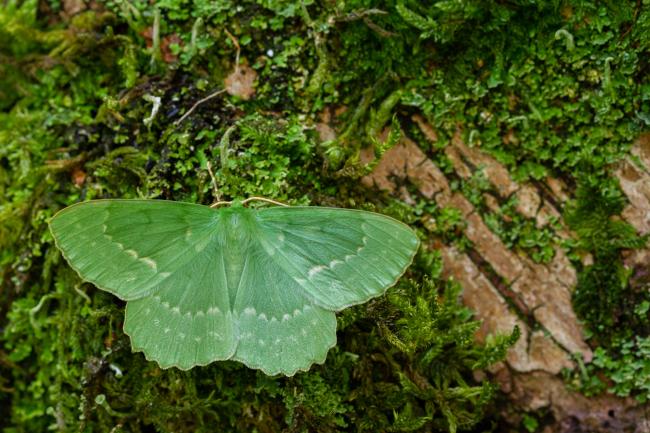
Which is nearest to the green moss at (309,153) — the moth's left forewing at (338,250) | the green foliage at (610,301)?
the green foliage at (610,301)

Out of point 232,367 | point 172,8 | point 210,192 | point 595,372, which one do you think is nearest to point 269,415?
point 232,367

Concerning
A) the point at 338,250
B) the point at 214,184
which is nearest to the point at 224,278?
the point at 338,250

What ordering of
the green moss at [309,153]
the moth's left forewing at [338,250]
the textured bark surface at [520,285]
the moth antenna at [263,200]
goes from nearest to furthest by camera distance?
the moth's left forewing at [338,250] → the moth antenna at [263,200] → the green moss at [309,153] → the textured bark surface at [520,285]

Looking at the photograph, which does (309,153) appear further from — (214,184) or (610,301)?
(610,301)

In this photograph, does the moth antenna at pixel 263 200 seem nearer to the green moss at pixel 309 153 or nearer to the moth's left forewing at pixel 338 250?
the green moss at pixel 309 153

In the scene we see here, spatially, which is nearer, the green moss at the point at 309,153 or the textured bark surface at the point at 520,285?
the green moss at the point at 309,153

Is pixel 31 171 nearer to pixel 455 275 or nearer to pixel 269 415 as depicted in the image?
pixel 269 415

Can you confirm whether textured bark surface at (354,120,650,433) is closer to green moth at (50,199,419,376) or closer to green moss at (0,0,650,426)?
green moss at (0,0,650,426)
